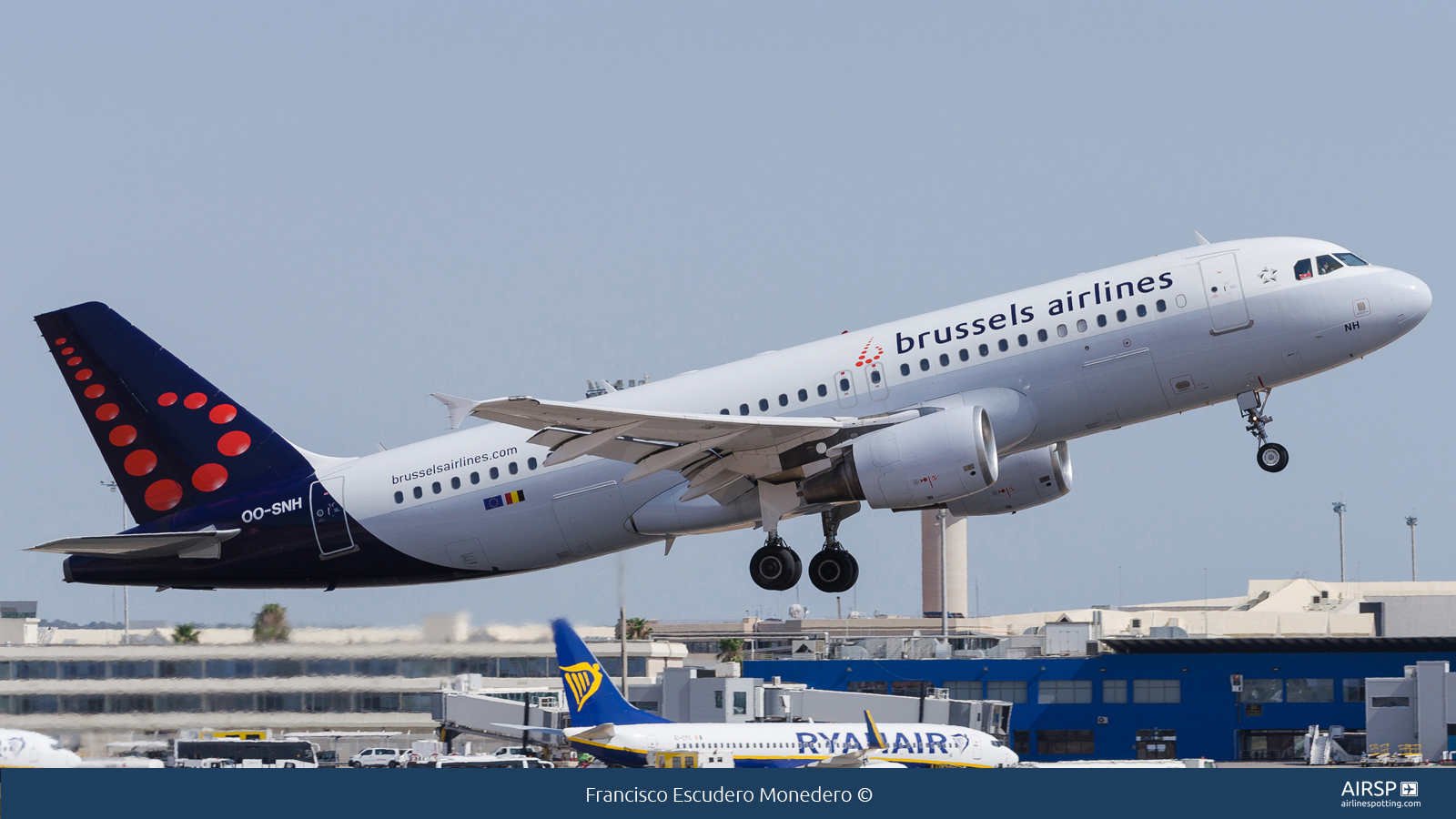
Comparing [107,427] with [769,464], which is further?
[107,427]

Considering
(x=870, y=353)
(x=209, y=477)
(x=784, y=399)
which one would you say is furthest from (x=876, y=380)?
(x=209, y=477)

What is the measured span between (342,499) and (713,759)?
13913 mm

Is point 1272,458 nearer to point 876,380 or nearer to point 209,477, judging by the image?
point 876,380

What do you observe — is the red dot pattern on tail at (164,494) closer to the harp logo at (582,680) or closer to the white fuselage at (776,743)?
the harp logo at (582,680)

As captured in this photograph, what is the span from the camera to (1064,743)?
69.1m

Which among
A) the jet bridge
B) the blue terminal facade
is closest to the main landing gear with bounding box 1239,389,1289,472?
the jet bridge

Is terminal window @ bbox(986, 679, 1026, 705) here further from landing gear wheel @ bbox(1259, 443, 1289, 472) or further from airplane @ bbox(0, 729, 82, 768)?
airplane @ bbox(0, 729, 82, 768)

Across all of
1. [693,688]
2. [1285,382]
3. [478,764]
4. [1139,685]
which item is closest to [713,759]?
[478,764]

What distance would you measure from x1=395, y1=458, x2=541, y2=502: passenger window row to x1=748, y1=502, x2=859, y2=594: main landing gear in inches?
186

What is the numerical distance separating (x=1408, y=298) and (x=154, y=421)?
82.0 feet

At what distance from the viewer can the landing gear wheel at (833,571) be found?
33.2 meters
